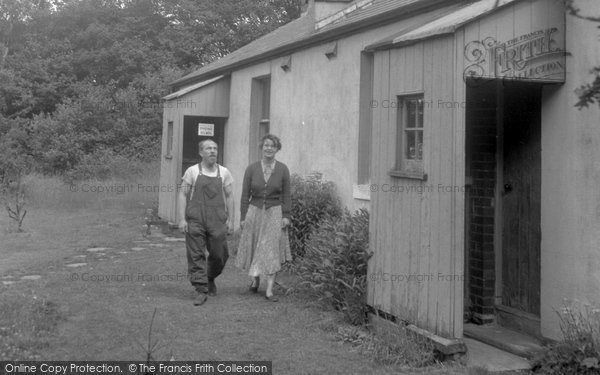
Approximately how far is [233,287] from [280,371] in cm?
339

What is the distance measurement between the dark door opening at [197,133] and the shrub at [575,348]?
1040cm

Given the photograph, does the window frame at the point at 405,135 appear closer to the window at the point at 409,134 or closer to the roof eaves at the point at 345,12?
the window at the point at 409,134

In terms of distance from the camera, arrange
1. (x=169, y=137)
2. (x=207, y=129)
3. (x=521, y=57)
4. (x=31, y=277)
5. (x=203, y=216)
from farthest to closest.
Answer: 1. (x=169, y=137)
2. (x=207, y=129)
3. (x=31, y=277)
4. (x=203, y=216)
5. (x=521, y=57)

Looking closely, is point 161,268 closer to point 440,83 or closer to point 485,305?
point 485,305

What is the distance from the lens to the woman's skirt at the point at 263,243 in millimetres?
7777

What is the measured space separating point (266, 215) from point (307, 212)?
1803 mm

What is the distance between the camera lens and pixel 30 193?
1991cm

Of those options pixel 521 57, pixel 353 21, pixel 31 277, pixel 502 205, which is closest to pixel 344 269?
pixel 502 205

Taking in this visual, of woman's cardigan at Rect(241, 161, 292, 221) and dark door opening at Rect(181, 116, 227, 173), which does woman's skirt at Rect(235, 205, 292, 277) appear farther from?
dark door opening at Rect(181, 116, 227, 173)

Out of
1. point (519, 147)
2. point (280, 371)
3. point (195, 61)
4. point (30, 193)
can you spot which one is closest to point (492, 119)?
point (519, 147)

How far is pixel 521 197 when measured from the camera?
658cm

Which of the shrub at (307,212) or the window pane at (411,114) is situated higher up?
the window pane at (411,114)

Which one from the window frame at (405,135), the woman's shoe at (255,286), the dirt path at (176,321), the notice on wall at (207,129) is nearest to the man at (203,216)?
the dirt path at (176,321)

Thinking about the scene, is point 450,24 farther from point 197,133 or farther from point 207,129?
point 197,133
